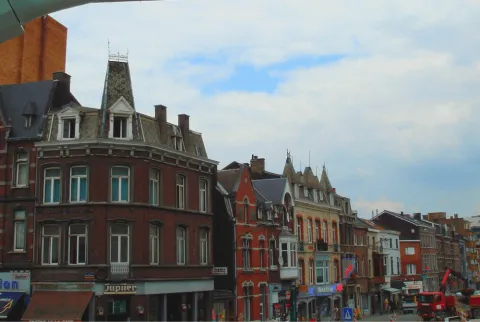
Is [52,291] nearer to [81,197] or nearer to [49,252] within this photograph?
[49,252]

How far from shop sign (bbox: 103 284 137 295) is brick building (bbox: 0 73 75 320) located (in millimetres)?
4878

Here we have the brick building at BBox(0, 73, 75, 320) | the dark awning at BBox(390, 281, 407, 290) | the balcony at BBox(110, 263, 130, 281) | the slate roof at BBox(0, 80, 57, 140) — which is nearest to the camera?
the balcony at BBox(110, 263, 130, 281)

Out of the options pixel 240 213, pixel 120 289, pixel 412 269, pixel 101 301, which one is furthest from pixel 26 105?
pixel 412 269

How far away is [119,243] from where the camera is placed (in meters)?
34.7

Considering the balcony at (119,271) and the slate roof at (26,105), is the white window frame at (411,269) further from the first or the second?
the slate roof at (26,105)

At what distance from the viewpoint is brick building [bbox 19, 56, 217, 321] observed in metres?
33.7

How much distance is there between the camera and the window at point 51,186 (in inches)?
1374

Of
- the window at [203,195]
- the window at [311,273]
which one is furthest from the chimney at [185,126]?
the window at [311,273]

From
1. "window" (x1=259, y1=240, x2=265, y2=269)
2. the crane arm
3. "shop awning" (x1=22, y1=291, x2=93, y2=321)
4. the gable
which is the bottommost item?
"shop awning" (x1=22, y1=291, x2=93, y2=321)

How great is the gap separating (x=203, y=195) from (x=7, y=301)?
14627 millimetres

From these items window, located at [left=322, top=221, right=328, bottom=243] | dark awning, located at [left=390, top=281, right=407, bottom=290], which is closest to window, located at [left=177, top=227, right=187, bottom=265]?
window, located at [left=322, top=221, right=328, bottom=243]

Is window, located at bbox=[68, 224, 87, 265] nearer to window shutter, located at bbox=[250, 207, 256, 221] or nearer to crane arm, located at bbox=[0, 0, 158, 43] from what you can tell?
window shutter, located at bbox=[250, 207, 256, 221]

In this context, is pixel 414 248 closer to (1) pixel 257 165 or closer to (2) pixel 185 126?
(1) pixel 257 165

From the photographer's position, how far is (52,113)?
119 ft
